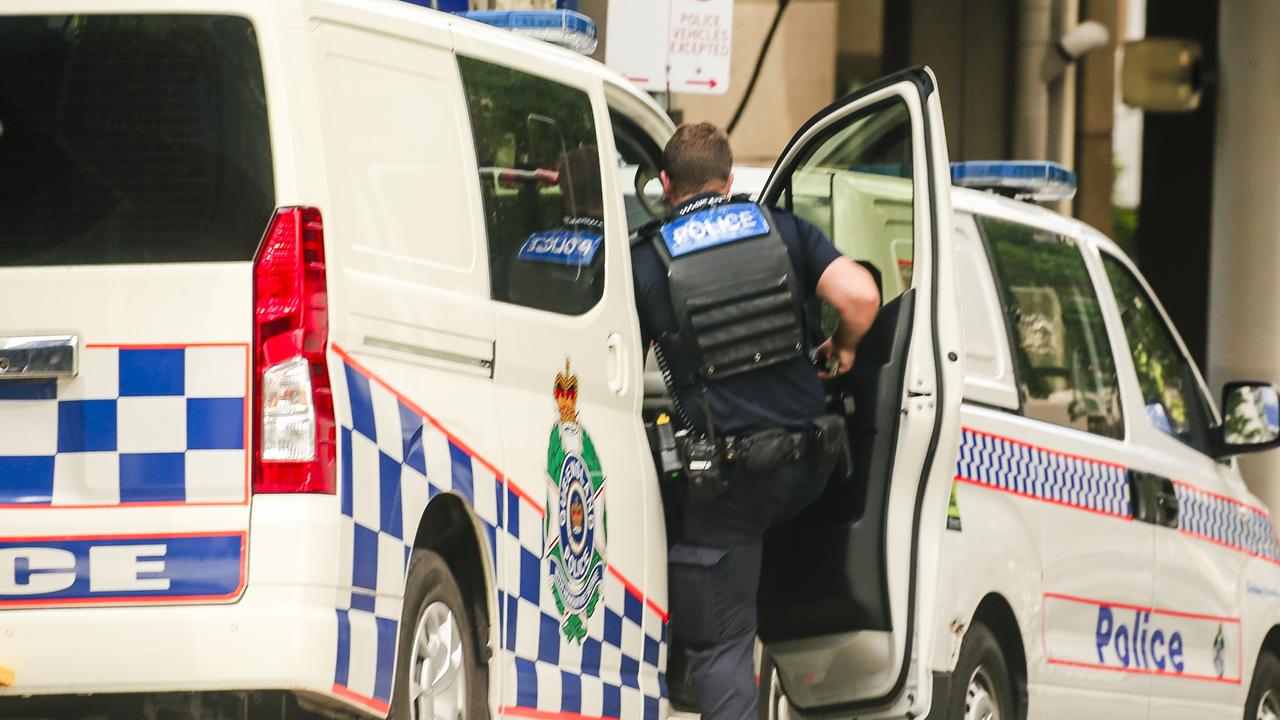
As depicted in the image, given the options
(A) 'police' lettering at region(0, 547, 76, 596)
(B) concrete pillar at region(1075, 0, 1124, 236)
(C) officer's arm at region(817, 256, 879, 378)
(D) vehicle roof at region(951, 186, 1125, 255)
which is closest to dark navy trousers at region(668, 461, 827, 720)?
(C) officer's arm at region(817, 256, 879, 378)

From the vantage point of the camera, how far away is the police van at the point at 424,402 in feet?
12.1

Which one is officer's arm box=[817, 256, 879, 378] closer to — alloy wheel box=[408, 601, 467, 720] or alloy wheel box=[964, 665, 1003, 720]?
alloy wheel box=[964, 665, 1003, 720]

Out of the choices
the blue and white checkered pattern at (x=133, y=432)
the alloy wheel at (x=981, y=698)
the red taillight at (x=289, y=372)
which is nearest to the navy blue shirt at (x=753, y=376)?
the alloy wheel at (x=981, y=698)

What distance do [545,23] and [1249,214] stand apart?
7.92 m

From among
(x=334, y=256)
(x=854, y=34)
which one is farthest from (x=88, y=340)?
(x=854, y=34)

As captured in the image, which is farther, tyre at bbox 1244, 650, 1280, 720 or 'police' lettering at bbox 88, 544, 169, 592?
tyre at bbox 1244, 650, 1280, 720

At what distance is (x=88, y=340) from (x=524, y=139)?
1.30m

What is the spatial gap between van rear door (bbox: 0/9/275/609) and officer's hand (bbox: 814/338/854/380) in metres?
1.94

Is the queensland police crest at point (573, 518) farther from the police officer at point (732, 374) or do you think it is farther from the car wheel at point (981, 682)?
the car wheel at point (981, 682)

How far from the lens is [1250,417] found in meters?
6.96

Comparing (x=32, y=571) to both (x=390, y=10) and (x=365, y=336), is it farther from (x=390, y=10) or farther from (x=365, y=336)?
(x=390, y=10)

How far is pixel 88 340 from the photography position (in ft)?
12.2

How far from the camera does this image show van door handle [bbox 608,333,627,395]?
487cm

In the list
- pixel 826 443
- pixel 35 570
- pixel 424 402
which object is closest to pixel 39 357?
pixel 35 570
